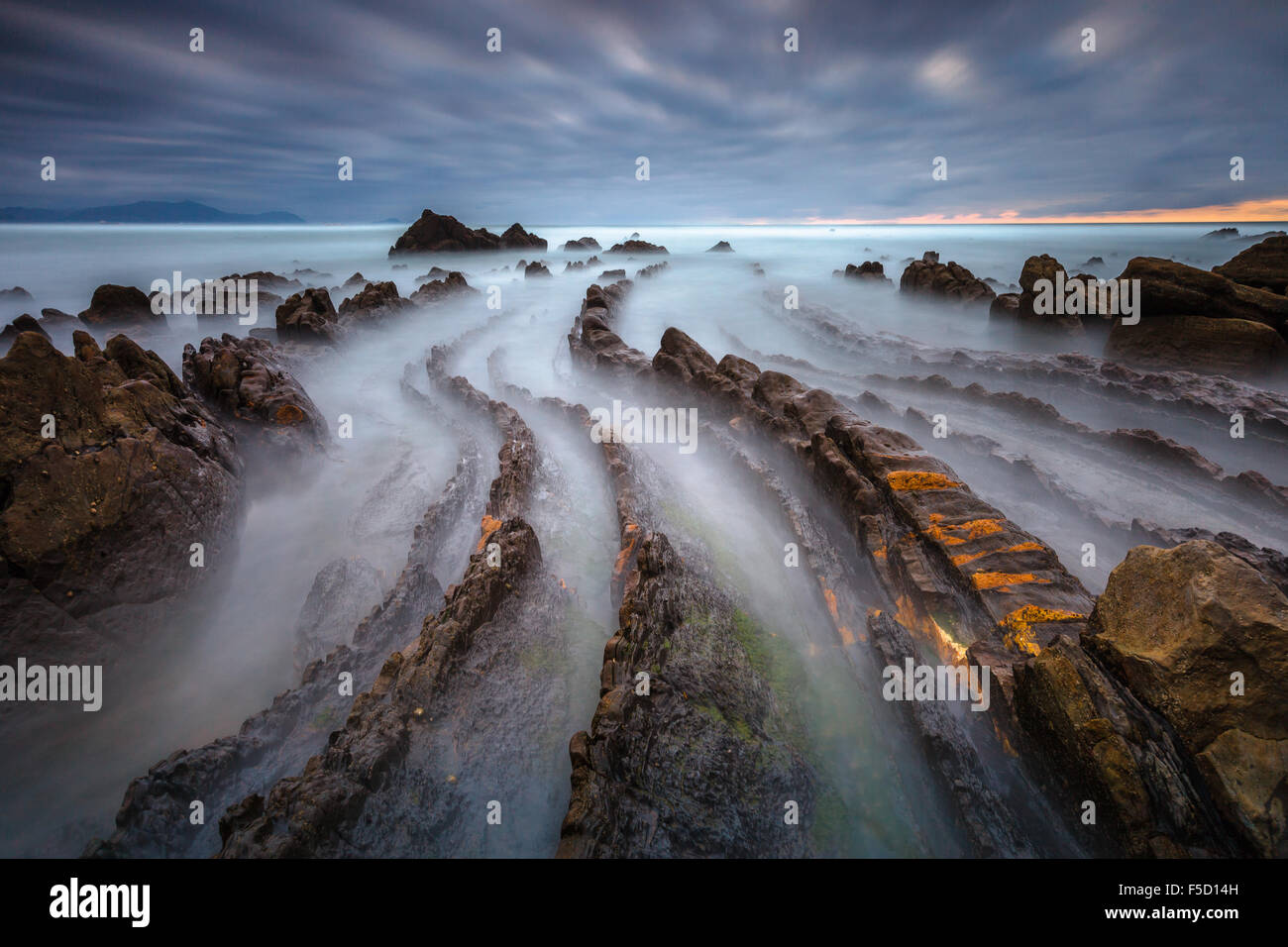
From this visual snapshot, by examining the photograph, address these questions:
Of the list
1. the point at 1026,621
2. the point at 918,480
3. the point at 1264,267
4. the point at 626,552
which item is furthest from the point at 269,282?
the point at 1264,267

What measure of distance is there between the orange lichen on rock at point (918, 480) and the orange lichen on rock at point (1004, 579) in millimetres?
2351

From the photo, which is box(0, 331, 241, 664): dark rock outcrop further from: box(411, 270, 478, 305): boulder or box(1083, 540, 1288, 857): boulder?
box(411, 270, 478, 305): boulder

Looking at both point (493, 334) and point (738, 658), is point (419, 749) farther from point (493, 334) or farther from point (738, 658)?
point (493, 334)

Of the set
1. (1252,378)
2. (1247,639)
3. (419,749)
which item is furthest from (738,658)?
(1252,378)

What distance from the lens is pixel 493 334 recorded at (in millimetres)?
32969

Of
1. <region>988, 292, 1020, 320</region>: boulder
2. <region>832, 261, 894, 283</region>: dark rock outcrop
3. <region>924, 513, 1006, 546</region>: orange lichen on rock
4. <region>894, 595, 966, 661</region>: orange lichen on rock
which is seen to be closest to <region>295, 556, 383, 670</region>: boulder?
<region>894, 595, 966, 661</region>: orange lichen on rock

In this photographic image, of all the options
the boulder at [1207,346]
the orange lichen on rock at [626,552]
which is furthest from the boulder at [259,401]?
the boulder at [1207,346]

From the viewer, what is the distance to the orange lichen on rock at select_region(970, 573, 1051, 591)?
7938 millimetres

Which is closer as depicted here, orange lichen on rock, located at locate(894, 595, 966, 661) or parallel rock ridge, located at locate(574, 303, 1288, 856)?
parallel rock ridge, located at locate(574, 303, 1288, 856)

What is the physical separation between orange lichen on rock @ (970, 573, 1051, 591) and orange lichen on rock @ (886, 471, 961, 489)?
2.35 metres

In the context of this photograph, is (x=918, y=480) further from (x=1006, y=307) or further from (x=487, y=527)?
(x=1006, y=307)

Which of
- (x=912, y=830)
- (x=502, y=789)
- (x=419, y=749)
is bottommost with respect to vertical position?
(x=912, y=830)

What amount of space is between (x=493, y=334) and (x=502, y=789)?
31.2 meters
